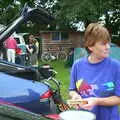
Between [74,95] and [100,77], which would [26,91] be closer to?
[74,95]

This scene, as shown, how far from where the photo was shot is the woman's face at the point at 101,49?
13.2 ft

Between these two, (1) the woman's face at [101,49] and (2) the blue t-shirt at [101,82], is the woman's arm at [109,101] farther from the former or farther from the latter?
(1) the woman's face at [101,49]

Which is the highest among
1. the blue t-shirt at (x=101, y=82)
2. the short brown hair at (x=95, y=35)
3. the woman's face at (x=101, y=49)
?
the short brown hair at (x=95, y=35)

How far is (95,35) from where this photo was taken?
13.3 feet

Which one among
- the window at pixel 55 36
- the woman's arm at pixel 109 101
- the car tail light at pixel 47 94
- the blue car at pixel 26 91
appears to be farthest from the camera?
the window at pixel 55 36

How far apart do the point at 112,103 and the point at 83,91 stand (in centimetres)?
25

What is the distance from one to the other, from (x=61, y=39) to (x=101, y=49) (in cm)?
4206

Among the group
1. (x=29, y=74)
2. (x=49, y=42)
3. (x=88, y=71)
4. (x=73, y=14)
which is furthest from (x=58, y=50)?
(x=88, y=71)

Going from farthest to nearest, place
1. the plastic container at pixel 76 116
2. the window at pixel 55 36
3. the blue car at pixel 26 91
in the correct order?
the window at pixel 55 36 < the blue car at pixel 26 91 < the plastic container at pixel 76 116

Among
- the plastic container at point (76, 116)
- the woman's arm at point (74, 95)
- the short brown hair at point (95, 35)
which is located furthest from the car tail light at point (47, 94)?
the plastic container at point (76, 116)

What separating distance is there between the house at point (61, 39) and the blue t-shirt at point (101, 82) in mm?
40304

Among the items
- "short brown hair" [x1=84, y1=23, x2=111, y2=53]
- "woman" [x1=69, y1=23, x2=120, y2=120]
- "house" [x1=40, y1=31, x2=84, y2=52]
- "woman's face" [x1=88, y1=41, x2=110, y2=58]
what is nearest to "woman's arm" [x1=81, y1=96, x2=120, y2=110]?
"woman" [x1=69, y1=23, x2=120, y2=120]

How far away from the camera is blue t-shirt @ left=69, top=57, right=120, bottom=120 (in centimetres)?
408

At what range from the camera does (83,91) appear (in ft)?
13.6
